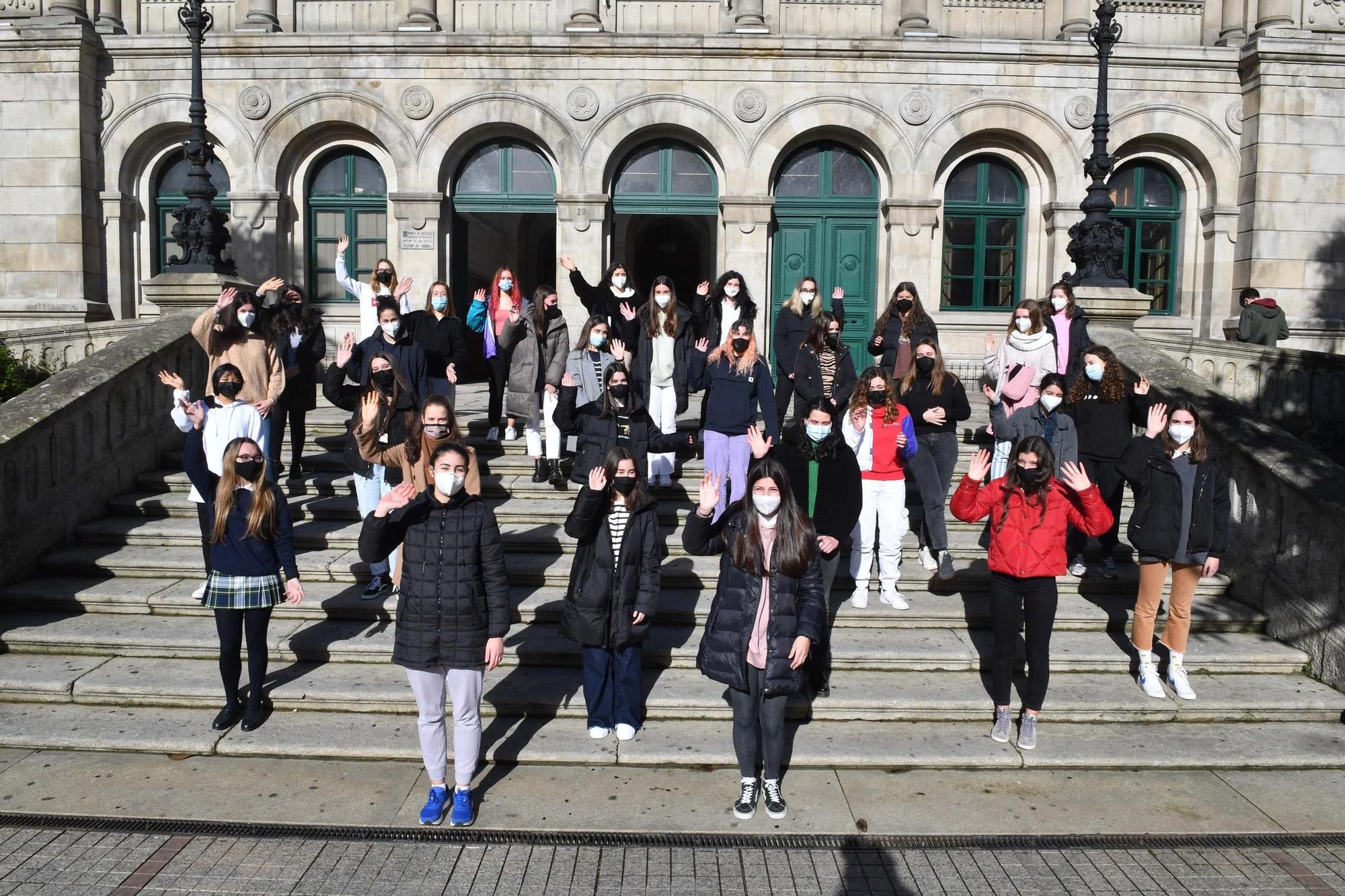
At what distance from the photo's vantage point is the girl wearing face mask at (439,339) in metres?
9.98

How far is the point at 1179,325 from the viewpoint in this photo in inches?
703

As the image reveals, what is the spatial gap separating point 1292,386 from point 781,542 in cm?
771

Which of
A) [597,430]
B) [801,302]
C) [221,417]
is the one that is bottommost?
[597,430]

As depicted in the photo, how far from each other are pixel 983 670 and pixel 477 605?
3955mm

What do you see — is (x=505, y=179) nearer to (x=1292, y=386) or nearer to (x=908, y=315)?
(x=908, y=315)

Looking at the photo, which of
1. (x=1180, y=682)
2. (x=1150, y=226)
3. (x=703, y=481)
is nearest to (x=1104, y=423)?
(x=1180, y=682)

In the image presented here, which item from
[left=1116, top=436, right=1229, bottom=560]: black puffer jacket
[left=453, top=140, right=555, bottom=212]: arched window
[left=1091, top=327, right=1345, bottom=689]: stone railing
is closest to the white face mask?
[left=1116, top=436, right=1229, bottom=560]: black puffer jacket

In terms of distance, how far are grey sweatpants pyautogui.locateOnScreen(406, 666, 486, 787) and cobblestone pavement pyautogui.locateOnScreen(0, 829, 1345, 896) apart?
1.40 ft

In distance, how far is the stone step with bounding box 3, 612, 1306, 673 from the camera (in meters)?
7.69

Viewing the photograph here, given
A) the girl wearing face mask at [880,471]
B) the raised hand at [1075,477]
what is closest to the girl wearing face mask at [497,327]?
the girl wearing face mask at [880,471]

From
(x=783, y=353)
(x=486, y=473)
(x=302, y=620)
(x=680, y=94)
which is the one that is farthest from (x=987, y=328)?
(x=302, y=620)

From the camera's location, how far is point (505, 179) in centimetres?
1792

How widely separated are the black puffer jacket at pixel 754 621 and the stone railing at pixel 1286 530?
177 inches

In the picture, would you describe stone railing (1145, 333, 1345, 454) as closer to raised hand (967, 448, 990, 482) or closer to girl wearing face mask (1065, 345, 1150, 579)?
girl wearing face mask (1065, 345, 1150, 579)
